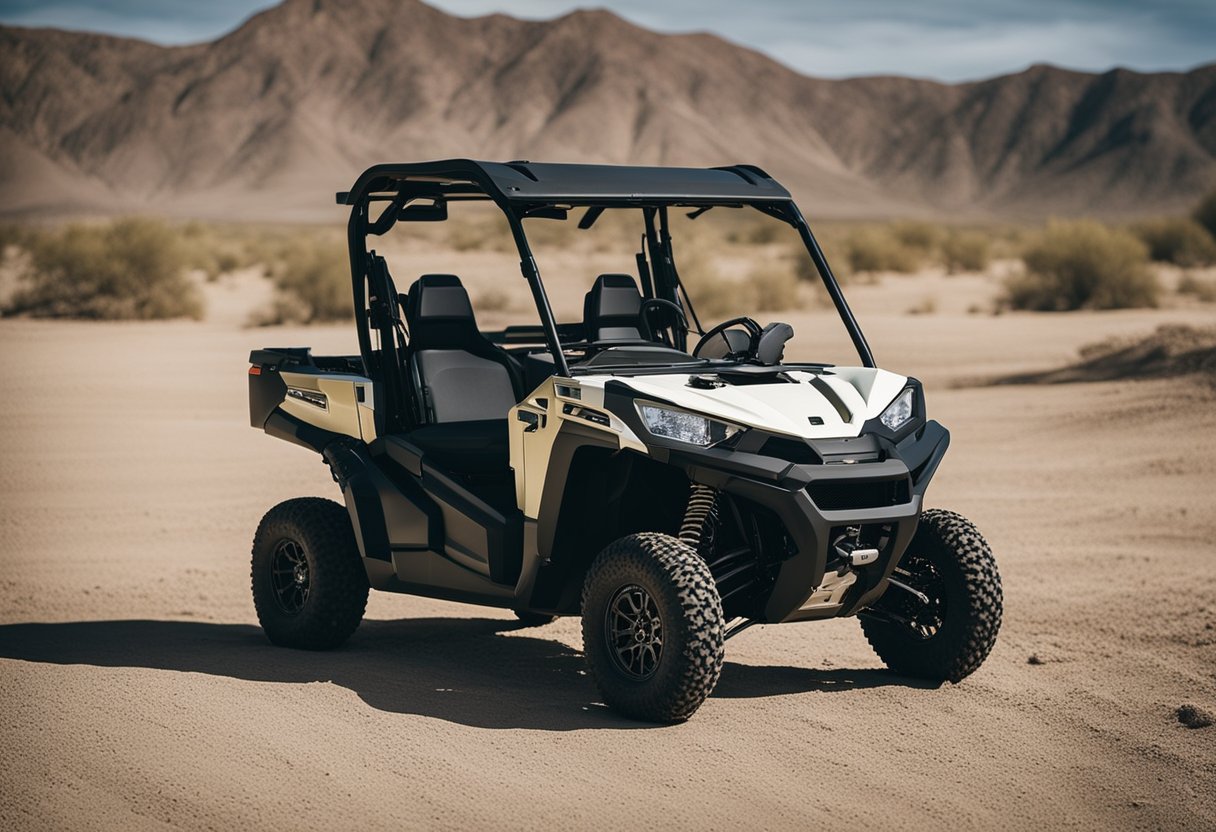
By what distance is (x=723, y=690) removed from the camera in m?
7.20

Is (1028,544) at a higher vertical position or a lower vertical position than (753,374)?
lower

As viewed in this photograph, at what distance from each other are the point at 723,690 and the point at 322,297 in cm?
2879

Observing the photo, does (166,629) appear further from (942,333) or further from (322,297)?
(322,297)

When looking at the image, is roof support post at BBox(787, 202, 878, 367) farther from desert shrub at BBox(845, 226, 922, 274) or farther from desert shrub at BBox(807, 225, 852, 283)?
desert shrub at BBox(845, 226, 922, 274)

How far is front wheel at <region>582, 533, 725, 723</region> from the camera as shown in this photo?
6184mm

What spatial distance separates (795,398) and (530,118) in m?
148

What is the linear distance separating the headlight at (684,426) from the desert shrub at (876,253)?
44.8 metres

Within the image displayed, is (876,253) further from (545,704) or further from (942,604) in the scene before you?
(545,704)

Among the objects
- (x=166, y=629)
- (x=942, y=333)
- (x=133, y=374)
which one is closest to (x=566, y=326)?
(x=166, y=629)

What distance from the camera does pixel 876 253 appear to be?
50344mm

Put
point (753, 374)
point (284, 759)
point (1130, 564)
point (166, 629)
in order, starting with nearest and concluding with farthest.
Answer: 1. point (284, 759)
2. point (753, 374)
3. point (166, 629)
4. point (1130, 564)

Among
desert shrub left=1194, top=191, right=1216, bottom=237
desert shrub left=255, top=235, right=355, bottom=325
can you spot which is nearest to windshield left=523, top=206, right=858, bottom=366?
desert shrub left=255, top=235, right=355, bottom=325

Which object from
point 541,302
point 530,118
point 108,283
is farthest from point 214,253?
point 530,118

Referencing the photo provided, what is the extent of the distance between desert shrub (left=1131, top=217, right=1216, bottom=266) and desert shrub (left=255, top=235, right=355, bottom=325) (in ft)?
82.4
